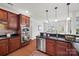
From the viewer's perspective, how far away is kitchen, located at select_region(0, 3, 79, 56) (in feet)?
6.64

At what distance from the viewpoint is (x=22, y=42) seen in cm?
256

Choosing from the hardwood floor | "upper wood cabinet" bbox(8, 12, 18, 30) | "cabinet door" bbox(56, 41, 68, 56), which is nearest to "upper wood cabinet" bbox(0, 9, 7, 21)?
"upper wood cabinet" bbox(8, 12, 18, 30)

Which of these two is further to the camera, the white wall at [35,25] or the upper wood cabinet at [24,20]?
the upper wood cabinet at [24,20]

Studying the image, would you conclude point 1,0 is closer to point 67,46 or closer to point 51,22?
point 51,22

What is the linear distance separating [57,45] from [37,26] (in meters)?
0.90

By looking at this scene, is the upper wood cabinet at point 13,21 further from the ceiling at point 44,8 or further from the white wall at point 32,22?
the ceiling at point 44,8

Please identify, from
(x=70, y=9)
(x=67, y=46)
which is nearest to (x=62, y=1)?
(x=70, y=9)

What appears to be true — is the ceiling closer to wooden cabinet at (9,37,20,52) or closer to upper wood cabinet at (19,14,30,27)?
upper wood cabinet at (19,14,30,27)

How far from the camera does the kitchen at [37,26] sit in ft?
6.64

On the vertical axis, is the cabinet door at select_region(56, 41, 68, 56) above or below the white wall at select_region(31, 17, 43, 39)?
below

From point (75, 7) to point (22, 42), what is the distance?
5.15 ft

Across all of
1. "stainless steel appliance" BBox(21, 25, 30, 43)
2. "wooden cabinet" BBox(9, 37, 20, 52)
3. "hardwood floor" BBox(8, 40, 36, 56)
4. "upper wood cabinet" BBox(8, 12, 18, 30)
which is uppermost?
"upper wood cabinet" BBox(8, 12, 18, 30)

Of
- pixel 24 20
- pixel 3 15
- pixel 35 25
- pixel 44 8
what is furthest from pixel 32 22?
pixel 3 15

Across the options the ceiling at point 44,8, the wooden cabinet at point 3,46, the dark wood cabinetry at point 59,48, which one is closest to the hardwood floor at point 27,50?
the wooden cabinet at point 3,46
